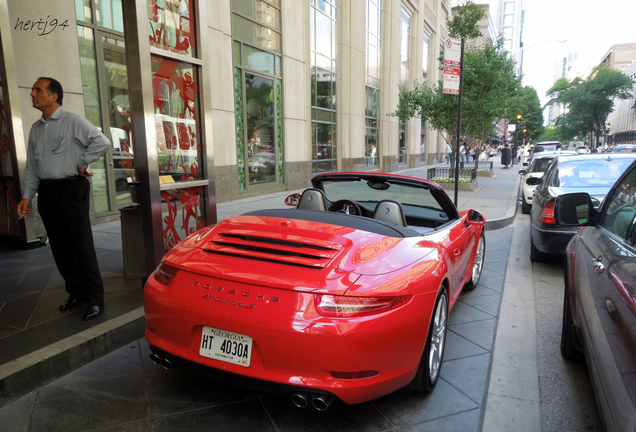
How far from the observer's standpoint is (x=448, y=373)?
3.14 metres

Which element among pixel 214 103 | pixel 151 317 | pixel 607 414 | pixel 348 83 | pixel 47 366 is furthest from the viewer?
pixel 348 83

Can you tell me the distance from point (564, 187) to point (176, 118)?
228 inches

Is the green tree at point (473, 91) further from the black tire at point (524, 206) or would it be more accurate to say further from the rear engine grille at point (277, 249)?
the rear engine grille at point (277, 249)

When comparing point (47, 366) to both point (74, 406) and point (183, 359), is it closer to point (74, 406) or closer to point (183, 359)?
point (74, 406)

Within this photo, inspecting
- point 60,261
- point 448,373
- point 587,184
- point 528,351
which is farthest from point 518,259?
point 60,261

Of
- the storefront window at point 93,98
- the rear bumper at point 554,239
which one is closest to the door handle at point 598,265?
the rear bumper at point 554,239

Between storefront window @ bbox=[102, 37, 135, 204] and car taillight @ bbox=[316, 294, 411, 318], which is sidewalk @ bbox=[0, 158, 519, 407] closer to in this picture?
car taillight @ bbox=[316, 294, 411, 318]

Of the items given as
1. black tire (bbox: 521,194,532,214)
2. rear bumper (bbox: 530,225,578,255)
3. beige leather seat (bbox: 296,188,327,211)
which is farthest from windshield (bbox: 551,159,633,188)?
beige leather seat (bbox: 296,188,327,211)

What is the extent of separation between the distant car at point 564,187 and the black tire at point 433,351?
11.1ft

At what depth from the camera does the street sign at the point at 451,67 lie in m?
8.18

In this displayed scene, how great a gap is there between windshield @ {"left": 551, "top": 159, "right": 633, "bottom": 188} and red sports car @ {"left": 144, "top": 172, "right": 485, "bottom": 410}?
5.22 metres

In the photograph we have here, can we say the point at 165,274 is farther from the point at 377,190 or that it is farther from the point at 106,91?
the point at 106,91

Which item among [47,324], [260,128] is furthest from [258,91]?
[47,324]

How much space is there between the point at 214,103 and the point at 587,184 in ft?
27.2
